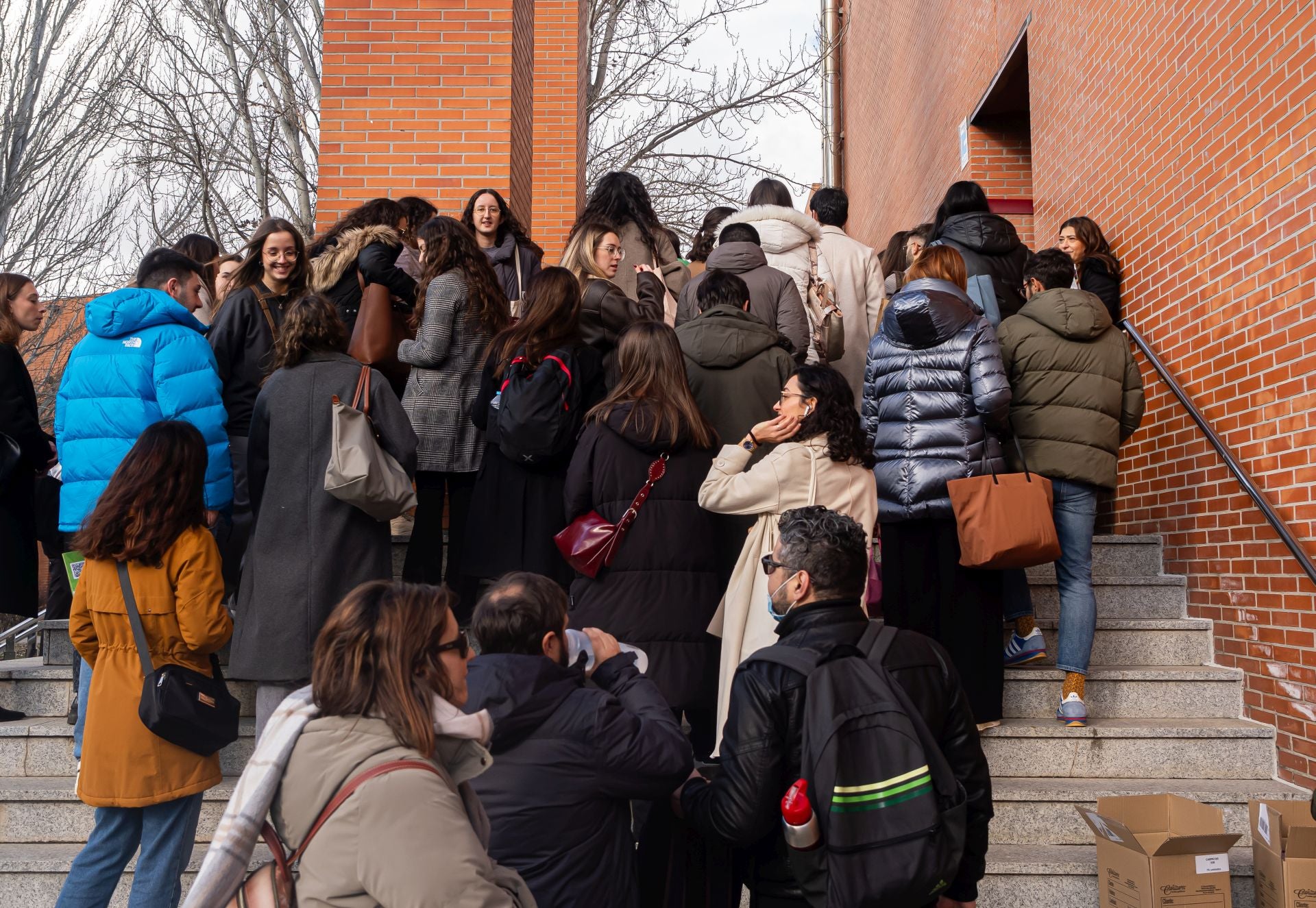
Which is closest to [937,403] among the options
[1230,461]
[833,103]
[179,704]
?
[1230,461]

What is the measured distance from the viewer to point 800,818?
264 cm

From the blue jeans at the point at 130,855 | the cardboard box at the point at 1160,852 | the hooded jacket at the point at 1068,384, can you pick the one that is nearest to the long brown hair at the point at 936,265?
the hooded jacket at the point at 1068,384

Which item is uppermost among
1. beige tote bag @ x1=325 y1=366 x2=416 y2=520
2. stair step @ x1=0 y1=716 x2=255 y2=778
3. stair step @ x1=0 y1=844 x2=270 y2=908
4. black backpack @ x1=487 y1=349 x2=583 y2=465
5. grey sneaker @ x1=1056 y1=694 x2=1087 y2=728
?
black backpack @ x1=487 y1=349 x2=583 y2=465

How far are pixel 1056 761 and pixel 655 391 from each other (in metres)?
2.38

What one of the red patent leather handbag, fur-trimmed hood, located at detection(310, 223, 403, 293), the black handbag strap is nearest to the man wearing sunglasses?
the red patent leather handbag

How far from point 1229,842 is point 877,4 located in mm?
16344

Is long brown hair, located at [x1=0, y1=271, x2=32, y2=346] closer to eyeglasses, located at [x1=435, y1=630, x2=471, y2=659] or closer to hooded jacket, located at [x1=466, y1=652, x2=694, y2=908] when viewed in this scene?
hooded jacket, located at [x1=466, y1=652, x2=694, y2=908]

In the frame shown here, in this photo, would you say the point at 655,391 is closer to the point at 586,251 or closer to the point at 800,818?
the point at 586,251

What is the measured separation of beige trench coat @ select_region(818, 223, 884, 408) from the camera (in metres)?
6.81

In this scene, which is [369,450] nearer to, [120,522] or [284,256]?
[120,522]

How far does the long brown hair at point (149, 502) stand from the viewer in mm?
3814

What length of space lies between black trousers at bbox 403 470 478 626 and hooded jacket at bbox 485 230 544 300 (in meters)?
1.50

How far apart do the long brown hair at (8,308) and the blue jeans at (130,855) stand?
269cm

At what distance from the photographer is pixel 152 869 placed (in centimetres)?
380
